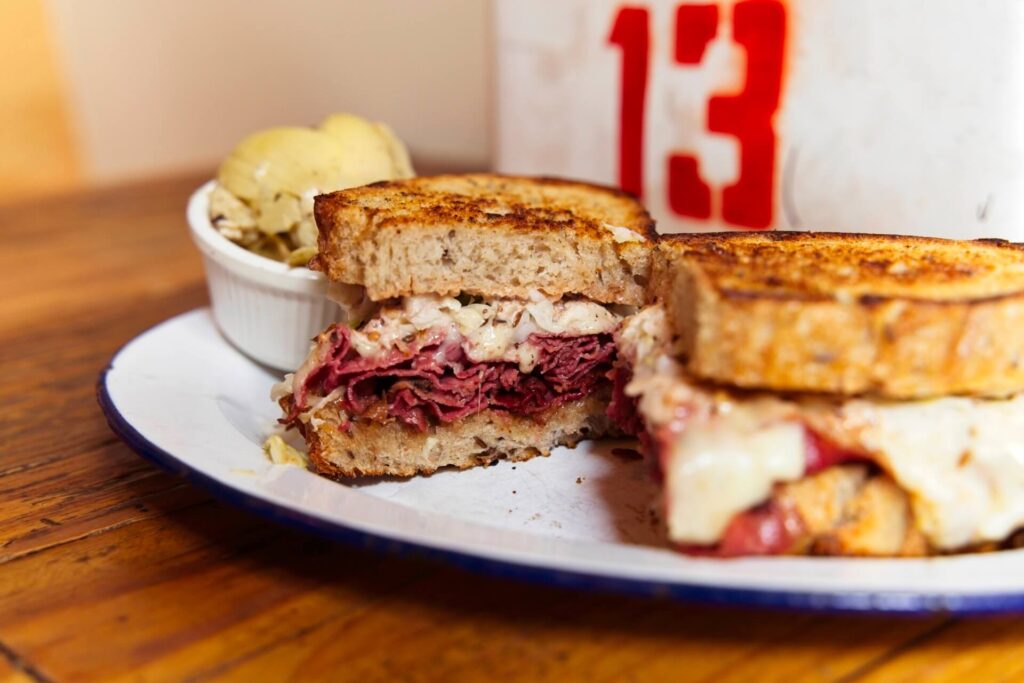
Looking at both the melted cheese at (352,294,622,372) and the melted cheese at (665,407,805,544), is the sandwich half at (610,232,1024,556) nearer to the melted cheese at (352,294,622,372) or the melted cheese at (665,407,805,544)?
the melted cheese at (665,407,805,544)

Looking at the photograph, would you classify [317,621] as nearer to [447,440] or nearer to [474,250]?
[447,440]

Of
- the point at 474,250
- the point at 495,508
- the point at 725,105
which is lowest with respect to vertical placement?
the point at 495,508

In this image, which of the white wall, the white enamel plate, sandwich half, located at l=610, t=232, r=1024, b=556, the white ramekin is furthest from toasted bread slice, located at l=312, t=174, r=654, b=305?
the white wall

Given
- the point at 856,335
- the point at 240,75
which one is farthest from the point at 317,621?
the point at 240,75

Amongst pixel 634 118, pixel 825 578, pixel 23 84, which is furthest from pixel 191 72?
pixel 825 578

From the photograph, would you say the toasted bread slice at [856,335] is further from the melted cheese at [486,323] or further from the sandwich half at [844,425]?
the melted cheese at [486,323]

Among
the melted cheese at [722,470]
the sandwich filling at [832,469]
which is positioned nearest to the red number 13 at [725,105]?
the sandwich filling at [832,469]
